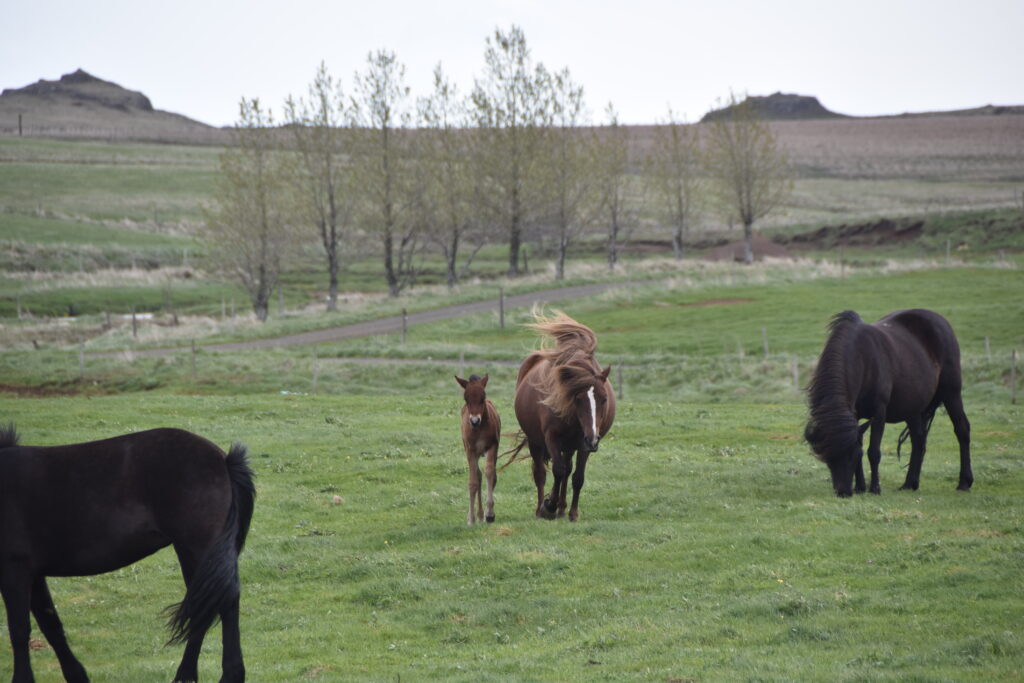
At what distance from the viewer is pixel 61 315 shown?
59625 millimetres

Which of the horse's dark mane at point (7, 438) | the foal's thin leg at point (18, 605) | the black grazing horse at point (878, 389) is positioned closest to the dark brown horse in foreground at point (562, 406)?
the black grazing horse at point (878, 389)

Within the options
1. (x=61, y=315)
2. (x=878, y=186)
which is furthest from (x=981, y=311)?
(x=878, y=186)

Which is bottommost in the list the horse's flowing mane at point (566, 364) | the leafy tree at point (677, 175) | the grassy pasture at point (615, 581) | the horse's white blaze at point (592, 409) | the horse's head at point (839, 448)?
the grassy pasture at point (615, 581)

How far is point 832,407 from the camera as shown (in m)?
14.6

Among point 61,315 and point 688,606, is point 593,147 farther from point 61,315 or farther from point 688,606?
point 688,606

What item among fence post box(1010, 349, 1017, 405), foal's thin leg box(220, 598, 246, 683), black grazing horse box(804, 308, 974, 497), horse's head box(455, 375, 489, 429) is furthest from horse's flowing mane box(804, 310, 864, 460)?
fence post box(1010, 349, 1017, 405)

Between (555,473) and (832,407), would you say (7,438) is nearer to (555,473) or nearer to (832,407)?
(555,473)

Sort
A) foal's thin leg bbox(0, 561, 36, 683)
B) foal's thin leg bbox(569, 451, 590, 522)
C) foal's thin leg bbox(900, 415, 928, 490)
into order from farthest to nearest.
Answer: foal's thin leg bbox(900, 415, 928, 490) < foal's thin leg bbox(569, 451, 590, 522) < foal's thin leg bbox(0, 561, 36, 683)

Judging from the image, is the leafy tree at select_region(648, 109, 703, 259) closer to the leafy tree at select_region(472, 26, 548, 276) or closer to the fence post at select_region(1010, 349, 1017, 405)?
the leafy tree at select_region(472, 26, 548, 276)

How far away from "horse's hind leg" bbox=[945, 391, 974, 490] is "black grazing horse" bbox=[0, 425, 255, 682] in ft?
41.5

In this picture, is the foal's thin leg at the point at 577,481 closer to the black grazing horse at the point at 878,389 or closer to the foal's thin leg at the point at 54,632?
the black grazing horse at the point at 878,389

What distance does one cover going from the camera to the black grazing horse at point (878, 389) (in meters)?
14.6

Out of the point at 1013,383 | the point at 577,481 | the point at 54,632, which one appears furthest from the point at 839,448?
the point at 1013,383

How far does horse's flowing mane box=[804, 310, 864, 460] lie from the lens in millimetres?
14445
